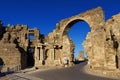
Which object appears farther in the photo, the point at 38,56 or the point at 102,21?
the point at 38,56

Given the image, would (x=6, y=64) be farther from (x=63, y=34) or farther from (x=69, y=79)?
(x=69, y=79)

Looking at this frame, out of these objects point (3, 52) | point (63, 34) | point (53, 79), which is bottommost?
point (53, 79)

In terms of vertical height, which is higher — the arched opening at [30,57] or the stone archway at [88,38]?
the stone archway at [88,38]

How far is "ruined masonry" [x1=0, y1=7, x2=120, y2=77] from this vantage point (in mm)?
16688

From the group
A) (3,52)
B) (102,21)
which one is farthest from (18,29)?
(102,21)

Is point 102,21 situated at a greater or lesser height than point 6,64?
greater

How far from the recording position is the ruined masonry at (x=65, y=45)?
16688 mm

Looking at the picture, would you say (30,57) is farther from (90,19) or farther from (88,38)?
(88,38)

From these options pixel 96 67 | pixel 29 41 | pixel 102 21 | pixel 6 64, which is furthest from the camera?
pixel 29 41

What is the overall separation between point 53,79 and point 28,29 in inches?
923

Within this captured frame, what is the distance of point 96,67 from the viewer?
19.3 meters

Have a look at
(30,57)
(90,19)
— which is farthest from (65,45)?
(30,57)

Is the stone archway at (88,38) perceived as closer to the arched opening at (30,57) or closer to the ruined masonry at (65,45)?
the ruined masonry at (65,45)

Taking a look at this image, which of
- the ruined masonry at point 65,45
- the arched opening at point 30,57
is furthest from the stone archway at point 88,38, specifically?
the arched opening at point 30,57
